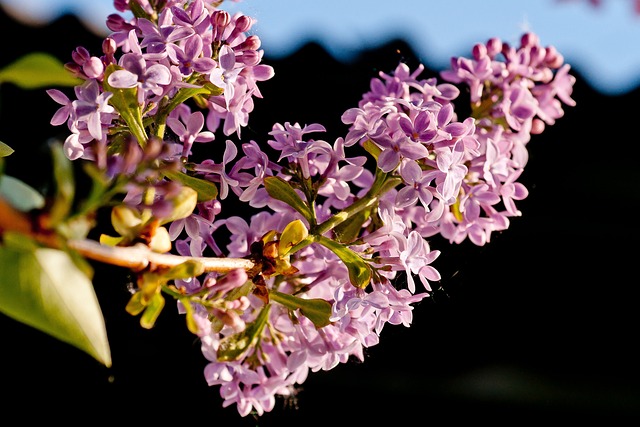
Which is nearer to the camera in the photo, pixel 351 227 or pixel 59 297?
pixel 59 297

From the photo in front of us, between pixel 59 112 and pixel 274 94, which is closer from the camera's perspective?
pixel 59 112

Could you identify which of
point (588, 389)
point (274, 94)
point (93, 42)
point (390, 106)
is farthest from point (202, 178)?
point (588, 389)

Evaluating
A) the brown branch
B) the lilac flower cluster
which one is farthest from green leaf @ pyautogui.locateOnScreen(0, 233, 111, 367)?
the lilac flower cluster

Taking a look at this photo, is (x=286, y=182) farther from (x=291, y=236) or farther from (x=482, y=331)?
(x=482, y=331)

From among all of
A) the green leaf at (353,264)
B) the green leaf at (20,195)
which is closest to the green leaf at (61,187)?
the green leaf at (20,195)

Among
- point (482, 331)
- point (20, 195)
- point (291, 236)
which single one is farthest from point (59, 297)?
point (482, 331)

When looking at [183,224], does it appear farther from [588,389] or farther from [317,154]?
[588,389]
